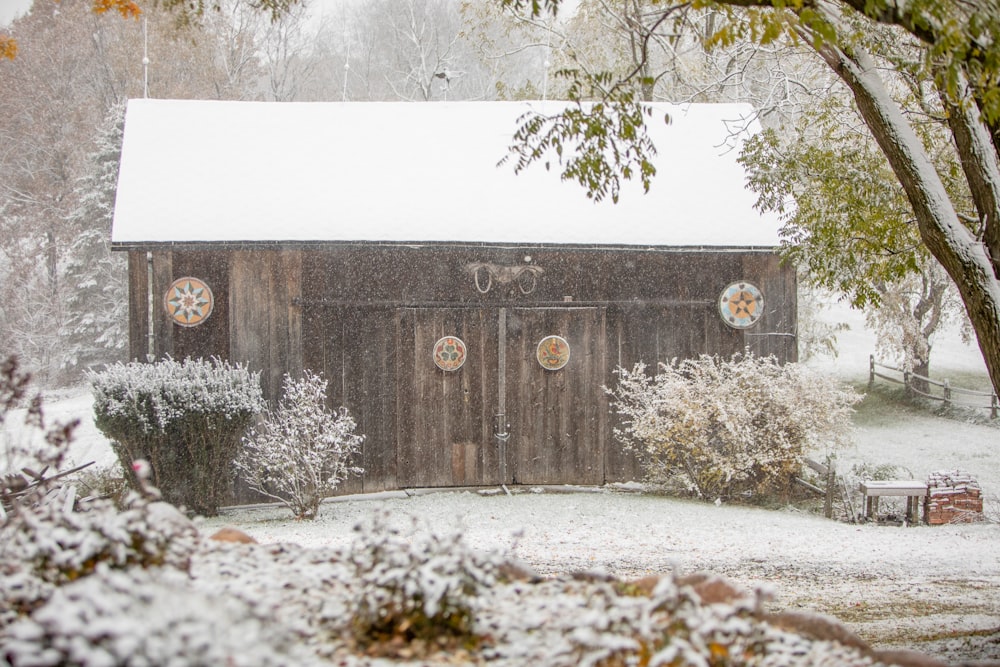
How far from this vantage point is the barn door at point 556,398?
1147 centimetres

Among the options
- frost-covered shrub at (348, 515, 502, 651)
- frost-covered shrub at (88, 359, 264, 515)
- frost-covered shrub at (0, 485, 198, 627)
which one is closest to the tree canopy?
frost-covered shrub at (348, 515, 502, 651)

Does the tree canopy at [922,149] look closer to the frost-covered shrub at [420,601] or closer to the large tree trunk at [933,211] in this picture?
the large tree trunk at [933,211]

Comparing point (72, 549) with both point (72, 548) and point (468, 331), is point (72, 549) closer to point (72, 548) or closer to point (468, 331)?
point (72, 548)

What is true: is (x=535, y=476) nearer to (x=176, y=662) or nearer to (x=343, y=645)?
(x=343, y=645)

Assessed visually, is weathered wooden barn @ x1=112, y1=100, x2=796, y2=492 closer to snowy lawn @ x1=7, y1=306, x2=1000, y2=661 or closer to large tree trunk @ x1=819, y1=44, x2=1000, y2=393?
snowy lawn @ x1=7, y1=306, x2=1000, y2=661

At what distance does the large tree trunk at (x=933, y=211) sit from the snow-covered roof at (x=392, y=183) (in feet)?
12.8

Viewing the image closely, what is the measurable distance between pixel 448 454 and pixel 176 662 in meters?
8.78

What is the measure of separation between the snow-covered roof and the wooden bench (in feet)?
10.8

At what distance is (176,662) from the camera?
258cm

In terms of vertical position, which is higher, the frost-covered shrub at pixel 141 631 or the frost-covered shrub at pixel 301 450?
the frost-covered shrub at pixel 141 631

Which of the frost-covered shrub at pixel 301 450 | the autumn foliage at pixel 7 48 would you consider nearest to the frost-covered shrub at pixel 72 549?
the frost-covered shrub at pixel 301 450

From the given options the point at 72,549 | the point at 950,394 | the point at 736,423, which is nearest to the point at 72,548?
the point at 72,549

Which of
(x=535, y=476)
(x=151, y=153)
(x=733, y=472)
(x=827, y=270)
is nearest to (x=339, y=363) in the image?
(x=535, y=476)

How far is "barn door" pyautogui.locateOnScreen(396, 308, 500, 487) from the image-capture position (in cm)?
1122
